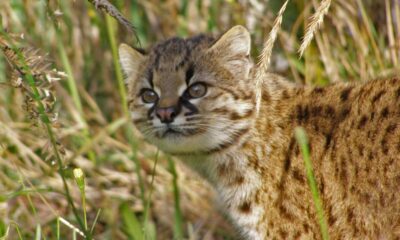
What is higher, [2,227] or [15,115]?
[15,115]

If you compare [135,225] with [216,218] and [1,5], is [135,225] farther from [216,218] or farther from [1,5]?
[1,5]

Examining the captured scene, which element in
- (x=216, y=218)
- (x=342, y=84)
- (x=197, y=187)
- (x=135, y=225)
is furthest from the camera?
(x=197, y=187)

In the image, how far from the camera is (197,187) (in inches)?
256

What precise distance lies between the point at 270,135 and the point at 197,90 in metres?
0.49

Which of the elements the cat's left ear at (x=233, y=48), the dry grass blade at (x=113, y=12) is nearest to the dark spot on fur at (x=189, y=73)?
the cat's left ear at (x=233, y=48)

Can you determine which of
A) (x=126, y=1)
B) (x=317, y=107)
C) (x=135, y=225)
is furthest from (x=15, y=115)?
(x=135, y=225)

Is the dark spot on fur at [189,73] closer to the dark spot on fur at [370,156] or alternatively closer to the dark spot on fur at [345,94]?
the dark spot on fur at [345,94]

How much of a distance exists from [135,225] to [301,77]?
4.00 m

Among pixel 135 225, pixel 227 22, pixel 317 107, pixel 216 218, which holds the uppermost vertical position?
pixel 227 22

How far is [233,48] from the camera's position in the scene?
16.3 feet

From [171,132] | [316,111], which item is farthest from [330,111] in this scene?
[171,132]

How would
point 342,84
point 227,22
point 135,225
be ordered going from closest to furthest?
1. point 135,225
2. point 342,84
3. point 227,22

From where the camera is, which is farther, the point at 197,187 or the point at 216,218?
the point at 197,187

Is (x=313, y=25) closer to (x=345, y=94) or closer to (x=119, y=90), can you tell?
(x=345, y=94)
